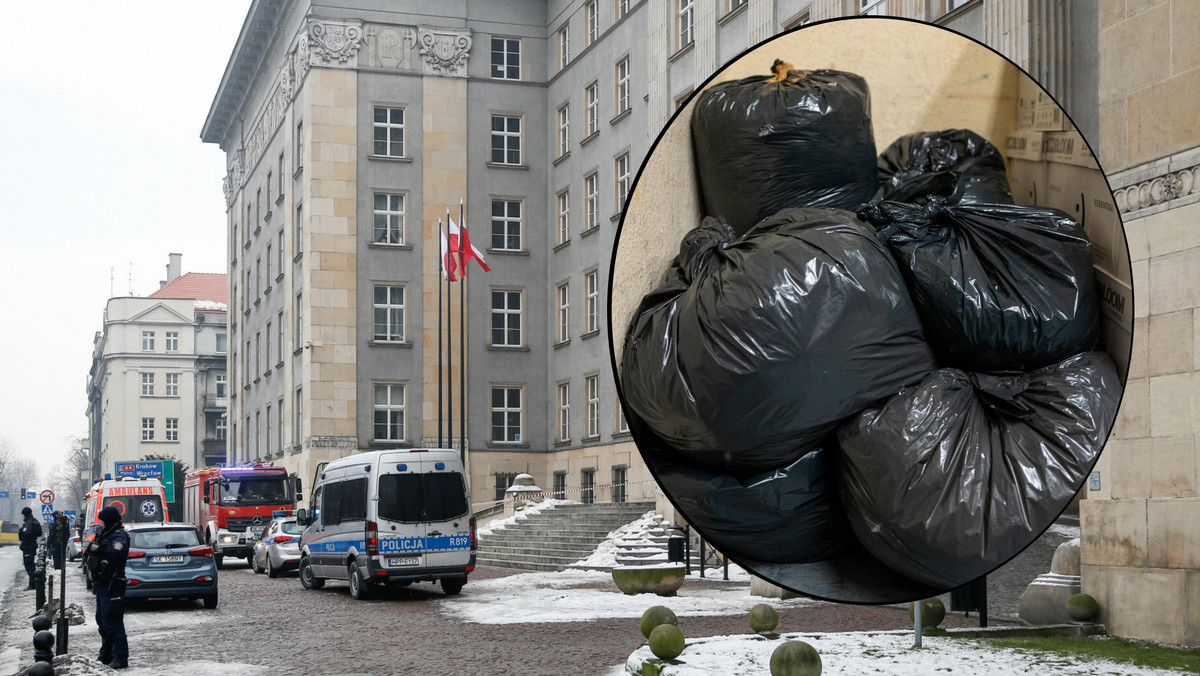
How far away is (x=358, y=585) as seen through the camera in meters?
22.1

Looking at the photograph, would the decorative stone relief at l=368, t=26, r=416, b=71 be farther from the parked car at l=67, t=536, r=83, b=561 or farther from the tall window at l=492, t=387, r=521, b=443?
the parked car at l=67, t=536, r=83, b=561

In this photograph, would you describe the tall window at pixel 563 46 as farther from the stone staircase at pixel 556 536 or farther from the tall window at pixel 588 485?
the stone staircase at pixel 556 536

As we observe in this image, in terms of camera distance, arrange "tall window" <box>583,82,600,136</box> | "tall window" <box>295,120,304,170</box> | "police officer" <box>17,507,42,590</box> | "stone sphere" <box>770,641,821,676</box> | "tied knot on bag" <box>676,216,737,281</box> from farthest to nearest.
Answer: "tall window" <box>295,120,304,170</box> < "tall window" <box>583,82,600,136</box> < "police officer" <box>17,507,42,590</box> < "stone sphere" <box>770,641,821,676</box> < "tied knot on bag" <box>676,216,737,281</box>

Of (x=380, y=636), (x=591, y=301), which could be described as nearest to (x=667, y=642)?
(x=380, y=636)

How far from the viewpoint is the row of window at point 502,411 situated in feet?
142

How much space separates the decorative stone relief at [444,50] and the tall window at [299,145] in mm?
5504

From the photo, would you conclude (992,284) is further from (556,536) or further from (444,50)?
(444,50)

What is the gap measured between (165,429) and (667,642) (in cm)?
10095

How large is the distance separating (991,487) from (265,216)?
5815cm

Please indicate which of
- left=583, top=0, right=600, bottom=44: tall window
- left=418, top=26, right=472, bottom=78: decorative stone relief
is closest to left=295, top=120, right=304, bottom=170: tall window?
left=418, top=26, right=472, bottom=78: decorative stone relief

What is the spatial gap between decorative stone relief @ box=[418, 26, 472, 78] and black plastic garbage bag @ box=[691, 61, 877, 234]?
46005mm

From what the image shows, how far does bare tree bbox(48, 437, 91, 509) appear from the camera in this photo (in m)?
150

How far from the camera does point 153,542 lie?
20.4 m

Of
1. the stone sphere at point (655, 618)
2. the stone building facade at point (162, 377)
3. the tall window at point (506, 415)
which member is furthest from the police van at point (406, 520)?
the stone building facade at point (162, 377)
